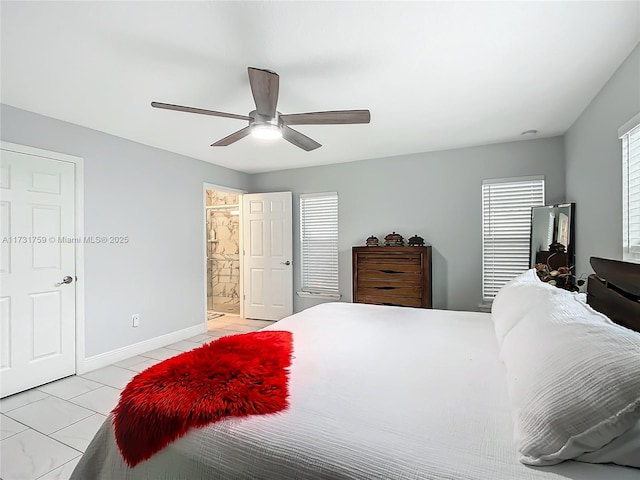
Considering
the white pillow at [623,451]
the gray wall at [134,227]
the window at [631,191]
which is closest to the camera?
the white pillow at [623,451]

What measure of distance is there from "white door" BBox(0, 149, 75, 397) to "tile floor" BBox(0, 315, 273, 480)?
21 centimetres

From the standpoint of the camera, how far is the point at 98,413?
254 centimetres

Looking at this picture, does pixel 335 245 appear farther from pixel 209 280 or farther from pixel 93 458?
pixel 93 458

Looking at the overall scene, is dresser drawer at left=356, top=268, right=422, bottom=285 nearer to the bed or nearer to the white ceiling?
the white ceiling

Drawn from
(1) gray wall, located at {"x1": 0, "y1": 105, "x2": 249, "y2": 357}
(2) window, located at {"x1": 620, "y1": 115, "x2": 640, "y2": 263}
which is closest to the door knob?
(1) gray wall, located at {"x1": 0, "y1": 105, "x2": 249, "y2": 357}

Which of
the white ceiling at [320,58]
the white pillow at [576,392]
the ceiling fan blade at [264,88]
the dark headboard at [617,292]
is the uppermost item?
the white ceiling at [320,58]

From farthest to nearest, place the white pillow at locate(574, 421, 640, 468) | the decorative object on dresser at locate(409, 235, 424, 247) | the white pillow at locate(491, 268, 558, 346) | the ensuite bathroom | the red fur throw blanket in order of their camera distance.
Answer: the ensuite bathroom, the decorative object on dresser at locate(409, 235, 424, 247), the white pillow at locate(491, 268, 558, 346), the red fur throw blanket, the white pillow at locate(574, 421, 640, 468)

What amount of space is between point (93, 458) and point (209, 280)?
5.48 metres

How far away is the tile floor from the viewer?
196 centimetres

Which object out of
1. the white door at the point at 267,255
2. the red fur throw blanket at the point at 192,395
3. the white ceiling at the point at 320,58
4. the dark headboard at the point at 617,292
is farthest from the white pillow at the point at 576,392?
the white door at the point at 267,255

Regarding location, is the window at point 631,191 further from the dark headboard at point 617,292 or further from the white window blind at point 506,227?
the white window blind at point 506,227

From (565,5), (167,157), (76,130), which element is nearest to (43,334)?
(76,130)

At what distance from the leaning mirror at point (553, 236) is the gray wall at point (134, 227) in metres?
4.18

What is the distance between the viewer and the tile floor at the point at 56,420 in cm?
196
